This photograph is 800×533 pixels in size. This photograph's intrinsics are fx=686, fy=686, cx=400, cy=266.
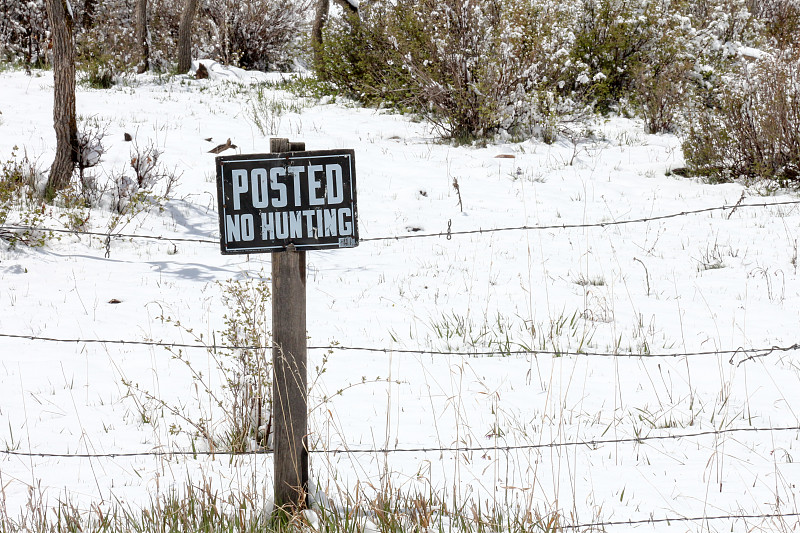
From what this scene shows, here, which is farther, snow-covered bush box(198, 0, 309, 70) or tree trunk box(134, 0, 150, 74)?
snow-covered bush box(198, 0, 309, 70)

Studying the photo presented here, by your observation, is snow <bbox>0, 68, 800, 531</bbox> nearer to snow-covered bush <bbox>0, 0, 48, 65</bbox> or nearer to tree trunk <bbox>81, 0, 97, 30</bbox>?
snow-covered bush <bbox>0, 0, 48, 65</bbox>

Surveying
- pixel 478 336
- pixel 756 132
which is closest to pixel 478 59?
pixel 756 132

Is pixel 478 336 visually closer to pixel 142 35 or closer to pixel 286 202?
pixel 286 202

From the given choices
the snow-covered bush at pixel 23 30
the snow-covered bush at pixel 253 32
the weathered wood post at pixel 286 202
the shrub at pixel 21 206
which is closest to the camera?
the weathered wood post at pixel 286 202

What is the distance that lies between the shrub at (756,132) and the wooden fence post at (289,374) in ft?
23.0

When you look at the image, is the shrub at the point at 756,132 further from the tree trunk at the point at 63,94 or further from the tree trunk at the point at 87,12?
the tree trunk at the point at 87,12

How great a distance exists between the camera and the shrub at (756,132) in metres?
7.51

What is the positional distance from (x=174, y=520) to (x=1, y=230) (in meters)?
4.66

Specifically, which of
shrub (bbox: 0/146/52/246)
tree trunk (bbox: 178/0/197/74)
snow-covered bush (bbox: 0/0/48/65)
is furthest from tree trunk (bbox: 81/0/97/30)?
shrub (bbox: 0/146/52/246)

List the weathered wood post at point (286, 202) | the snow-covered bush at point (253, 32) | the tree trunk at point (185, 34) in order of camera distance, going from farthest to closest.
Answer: the snow-covered bush at point (253, 32), the tree trunk at point (185, 34), the weathered wood post at point (286, 202)

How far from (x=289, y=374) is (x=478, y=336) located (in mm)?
2231

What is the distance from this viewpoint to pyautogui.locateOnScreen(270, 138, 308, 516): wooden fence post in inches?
88.7

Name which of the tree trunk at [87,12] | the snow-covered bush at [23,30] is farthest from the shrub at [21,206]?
the tree trunk at [87,12]

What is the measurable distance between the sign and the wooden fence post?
67 millimetres
